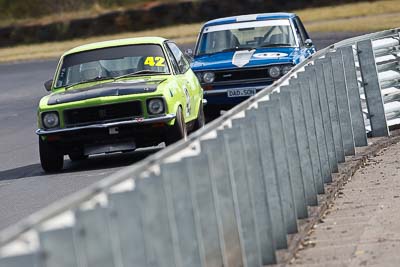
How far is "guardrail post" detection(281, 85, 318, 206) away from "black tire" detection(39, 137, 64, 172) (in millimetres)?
5763

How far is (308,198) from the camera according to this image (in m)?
10.1

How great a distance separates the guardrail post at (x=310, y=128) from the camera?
10.4 metres

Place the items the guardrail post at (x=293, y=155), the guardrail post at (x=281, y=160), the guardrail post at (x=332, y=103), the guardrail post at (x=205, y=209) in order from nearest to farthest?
the guardrail post at (x=205, y=209) → the guardrail post at (x=281, y=160) → the guardrail post at (x=293, y=155) → the guardrail post at (x=332, y=103)

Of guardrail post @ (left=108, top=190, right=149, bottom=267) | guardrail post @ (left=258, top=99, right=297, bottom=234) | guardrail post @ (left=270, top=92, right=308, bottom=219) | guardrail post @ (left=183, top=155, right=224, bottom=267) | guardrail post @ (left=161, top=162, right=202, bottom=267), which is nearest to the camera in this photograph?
guardrail post @ (left=108, top=190, right=149, bottom=267)

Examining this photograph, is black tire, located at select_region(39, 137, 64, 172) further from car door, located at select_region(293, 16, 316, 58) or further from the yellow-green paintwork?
car door, located at select_region(293, 16, 316, 58)

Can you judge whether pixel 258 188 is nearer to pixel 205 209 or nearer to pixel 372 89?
pixel 205 209

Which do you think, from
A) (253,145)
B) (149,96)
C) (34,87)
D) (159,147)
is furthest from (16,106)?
(253,145)

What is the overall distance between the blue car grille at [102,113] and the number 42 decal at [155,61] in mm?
1040

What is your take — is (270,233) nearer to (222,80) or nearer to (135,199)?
(135,199)

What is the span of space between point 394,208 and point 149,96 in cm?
537

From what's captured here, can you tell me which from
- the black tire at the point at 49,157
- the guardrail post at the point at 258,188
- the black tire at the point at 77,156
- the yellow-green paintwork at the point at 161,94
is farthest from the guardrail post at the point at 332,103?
the black tire at the point at 77,156

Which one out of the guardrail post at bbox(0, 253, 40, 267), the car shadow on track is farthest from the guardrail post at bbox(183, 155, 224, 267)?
the car shadow on track

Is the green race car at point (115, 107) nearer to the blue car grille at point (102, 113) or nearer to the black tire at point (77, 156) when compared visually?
the blue car grille at point (102, 113)

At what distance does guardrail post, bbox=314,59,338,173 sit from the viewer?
11508 mm
